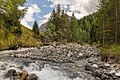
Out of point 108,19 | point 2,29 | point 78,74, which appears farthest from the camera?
point 108,19

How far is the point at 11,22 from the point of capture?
13.0 meters

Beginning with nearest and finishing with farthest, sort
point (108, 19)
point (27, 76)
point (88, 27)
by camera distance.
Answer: point (27, 76)
point (108, 19)
point (88, 27)

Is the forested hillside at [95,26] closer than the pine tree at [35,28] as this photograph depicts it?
Yes

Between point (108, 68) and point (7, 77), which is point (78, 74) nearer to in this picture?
point (108, 68)

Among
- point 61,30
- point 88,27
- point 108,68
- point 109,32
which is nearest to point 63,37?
point 61,30

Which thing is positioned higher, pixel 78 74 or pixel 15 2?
pixel 15 2

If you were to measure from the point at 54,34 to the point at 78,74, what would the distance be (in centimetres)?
6348

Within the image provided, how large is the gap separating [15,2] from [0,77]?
5.82 metres

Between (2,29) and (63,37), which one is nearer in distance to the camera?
(2,29)

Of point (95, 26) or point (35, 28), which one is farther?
point (35, 28)

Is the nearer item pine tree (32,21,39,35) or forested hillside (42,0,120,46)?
forested hillside (42,0,120,46)

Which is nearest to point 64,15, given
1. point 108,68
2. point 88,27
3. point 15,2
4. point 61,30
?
point 61,30

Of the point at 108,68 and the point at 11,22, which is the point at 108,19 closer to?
the point at 108,68

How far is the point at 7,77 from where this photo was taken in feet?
51.6
